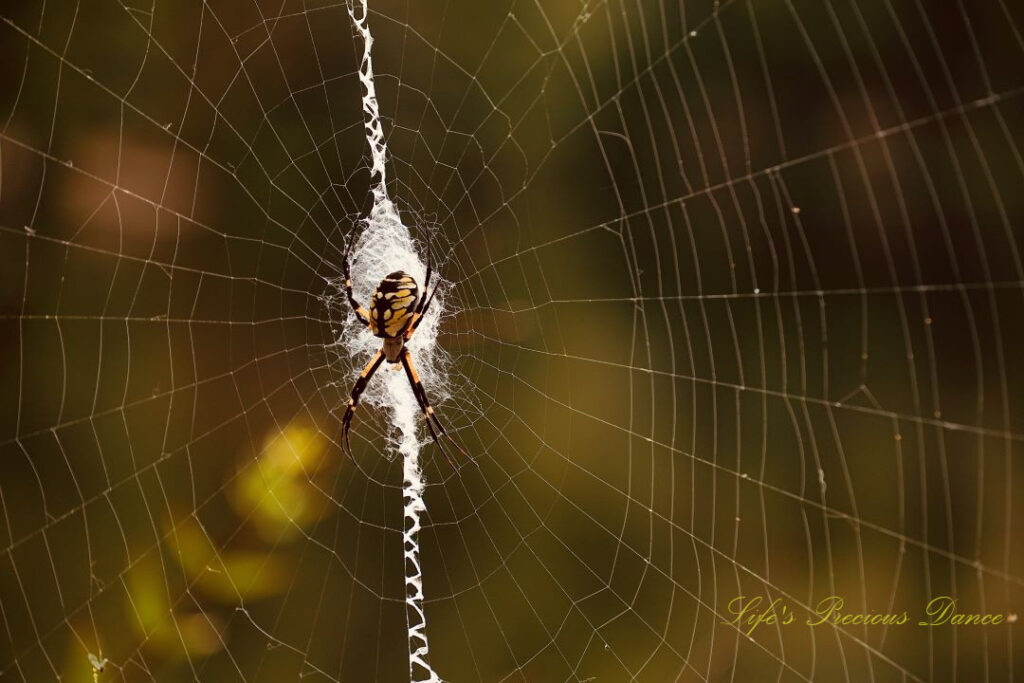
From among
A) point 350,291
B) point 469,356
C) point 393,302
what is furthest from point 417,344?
point 393,302

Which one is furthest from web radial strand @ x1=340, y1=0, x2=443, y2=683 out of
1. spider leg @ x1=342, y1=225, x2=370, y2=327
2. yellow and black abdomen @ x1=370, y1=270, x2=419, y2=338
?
yellow and black abdomen @ x1=370, y1=270, x2=419, y2=338

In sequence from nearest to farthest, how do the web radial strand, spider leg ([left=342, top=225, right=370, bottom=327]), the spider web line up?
the spider web → spider leg ([left=342, top=225, right=370, bottom=327]) → the web radial strand

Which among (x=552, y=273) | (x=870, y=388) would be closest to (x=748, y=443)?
(x=870, y=388)

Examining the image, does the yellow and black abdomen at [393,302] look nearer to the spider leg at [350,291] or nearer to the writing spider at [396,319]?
the writing spider at [396,319]

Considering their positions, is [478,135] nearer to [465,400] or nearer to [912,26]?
[465,400]

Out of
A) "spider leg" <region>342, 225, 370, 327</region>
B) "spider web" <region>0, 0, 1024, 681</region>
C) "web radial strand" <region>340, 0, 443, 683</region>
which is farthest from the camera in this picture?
"web radial strand" <region>340, 0, 443, 683</region>

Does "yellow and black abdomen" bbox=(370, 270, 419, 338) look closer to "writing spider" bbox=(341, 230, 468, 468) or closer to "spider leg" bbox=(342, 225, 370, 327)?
"writing spider" bbox=(341, 230, 468, 468)

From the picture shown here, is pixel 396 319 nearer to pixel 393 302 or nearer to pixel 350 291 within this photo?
pixel 393 302

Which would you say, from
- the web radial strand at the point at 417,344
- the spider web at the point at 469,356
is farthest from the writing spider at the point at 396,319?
the spider web at the point at 469,356
